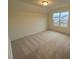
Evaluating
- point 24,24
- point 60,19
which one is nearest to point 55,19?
point 60,19

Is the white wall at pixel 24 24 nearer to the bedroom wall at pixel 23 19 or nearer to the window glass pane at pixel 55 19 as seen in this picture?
the bedroom wall at pixel 23 19

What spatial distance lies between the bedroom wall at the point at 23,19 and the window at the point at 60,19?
1.41 metres

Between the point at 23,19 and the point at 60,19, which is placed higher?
the point at 60,19

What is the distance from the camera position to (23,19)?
503 cm

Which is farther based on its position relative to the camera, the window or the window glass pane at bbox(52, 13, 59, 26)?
the window glass pane at bbox(52, 13, 59, 26)

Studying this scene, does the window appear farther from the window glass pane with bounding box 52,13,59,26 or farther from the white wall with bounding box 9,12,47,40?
the white wall with bounding box 9,12,47,40

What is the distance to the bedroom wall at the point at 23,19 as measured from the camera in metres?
4.32

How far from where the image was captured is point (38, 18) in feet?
21.5

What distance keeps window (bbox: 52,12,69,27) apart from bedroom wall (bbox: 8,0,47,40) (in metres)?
1.41

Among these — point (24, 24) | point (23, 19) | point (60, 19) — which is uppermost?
point (60, 19)

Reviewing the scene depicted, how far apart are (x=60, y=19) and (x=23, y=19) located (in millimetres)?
3385

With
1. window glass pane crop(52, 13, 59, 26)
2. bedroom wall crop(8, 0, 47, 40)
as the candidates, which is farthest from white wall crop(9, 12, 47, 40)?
window glass pane crop(52, 13, 59, 26)

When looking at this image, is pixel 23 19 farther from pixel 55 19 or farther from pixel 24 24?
pixel 55 19

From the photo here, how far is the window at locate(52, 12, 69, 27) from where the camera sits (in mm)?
6717
